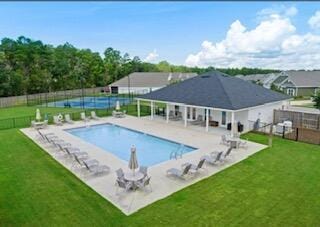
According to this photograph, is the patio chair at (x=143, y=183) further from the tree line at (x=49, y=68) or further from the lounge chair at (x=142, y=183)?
the tree line at (x=49, y=68)

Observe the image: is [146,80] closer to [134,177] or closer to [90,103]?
[90,103]

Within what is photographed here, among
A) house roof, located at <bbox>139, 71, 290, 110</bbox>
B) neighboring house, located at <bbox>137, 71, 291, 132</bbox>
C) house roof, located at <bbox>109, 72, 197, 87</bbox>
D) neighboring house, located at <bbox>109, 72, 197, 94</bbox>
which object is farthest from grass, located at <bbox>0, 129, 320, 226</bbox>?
house roof, located at <bbox>109, 72, 197, 87</bbox>

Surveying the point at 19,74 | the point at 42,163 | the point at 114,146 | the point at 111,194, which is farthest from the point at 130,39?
the point at 111,194

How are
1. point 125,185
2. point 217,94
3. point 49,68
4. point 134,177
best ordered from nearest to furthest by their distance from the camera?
point 125,185
point 134,177
point 217,94
point 49,68

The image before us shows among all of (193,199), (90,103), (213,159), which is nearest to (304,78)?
(90,103)

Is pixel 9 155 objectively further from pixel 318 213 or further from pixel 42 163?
pixel 318 213

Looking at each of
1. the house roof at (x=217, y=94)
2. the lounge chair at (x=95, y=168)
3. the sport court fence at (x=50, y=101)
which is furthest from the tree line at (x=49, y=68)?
the lounge chair at (x=95, y=168)
